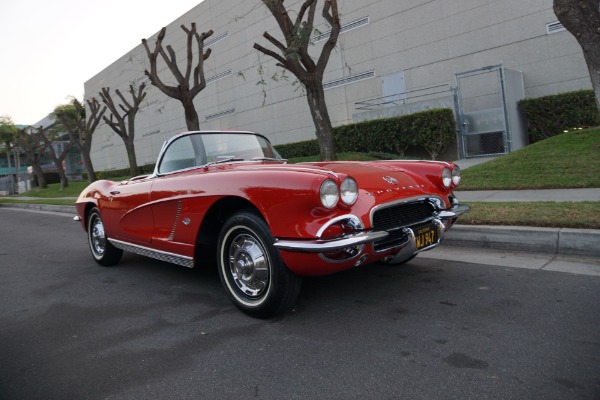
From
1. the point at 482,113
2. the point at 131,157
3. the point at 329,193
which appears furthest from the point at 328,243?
the point at 131,157

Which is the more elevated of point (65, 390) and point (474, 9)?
point (474, 9)

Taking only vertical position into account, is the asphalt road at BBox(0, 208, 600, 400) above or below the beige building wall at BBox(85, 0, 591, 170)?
below

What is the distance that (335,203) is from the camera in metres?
2.80

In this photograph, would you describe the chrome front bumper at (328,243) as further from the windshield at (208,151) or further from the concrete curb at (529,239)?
the concrete curb at (529,239)

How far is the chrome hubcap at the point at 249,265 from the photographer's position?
124 inches

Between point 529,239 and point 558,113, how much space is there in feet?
35.3

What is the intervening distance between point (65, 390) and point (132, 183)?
8.37 feet

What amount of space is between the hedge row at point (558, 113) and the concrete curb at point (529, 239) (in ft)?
32.5

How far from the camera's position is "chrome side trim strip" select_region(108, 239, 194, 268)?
370cm

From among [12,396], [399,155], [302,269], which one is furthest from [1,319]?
[399,155]

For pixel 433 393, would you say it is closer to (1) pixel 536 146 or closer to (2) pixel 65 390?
(2) pixel 65 390

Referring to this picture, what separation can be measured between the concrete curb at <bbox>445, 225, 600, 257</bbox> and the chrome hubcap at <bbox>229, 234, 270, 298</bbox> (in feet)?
9.16

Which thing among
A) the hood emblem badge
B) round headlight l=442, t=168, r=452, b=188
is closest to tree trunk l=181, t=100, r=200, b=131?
round headlight l=442, t=168, r=452, b=188

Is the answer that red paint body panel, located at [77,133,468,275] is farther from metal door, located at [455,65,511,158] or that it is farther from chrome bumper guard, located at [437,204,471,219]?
metal door, located at [455,65,511,158]
